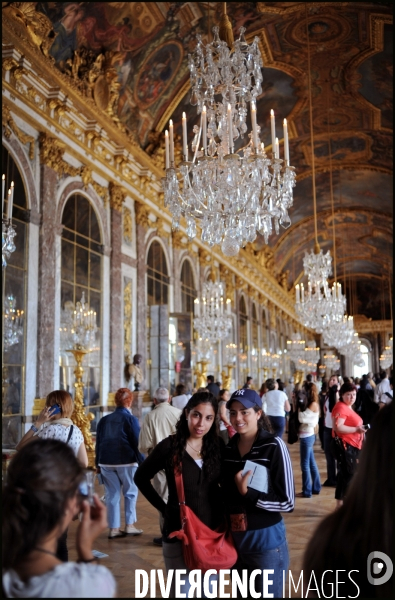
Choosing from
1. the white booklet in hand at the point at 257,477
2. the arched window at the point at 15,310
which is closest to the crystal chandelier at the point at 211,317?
the arched window at the point at 15,310

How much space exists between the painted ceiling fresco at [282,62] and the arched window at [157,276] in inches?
97.3

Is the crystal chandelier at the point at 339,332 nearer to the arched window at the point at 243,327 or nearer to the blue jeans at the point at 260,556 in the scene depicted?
the arched window at the point at 243,327

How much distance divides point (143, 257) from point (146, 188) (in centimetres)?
183

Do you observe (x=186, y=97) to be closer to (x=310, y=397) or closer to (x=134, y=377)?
(x=134, y=377)

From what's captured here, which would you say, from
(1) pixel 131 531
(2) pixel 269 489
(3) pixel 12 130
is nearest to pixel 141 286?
(3) pixel 12 130

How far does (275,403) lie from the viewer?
9.95m

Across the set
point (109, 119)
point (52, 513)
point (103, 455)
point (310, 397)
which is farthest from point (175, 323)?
point (52, 513)

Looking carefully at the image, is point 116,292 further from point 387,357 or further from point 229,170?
point 387,357

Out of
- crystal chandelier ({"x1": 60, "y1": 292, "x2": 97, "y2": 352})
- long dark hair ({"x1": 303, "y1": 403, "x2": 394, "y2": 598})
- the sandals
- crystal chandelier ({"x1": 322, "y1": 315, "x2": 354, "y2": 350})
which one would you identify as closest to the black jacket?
long dark hair ({"x1": 303, "y1": 403, "x2": 394, "y2": 598})

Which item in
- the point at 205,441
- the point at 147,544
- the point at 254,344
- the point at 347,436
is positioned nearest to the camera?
the point at 205,441

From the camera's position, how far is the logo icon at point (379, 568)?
164 centimetres

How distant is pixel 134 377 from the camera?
41.1 feet

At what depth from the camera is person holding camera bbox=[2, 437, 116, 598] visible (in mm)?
1616

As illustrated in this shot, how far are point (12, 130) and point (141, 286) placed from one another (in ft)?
18.1
